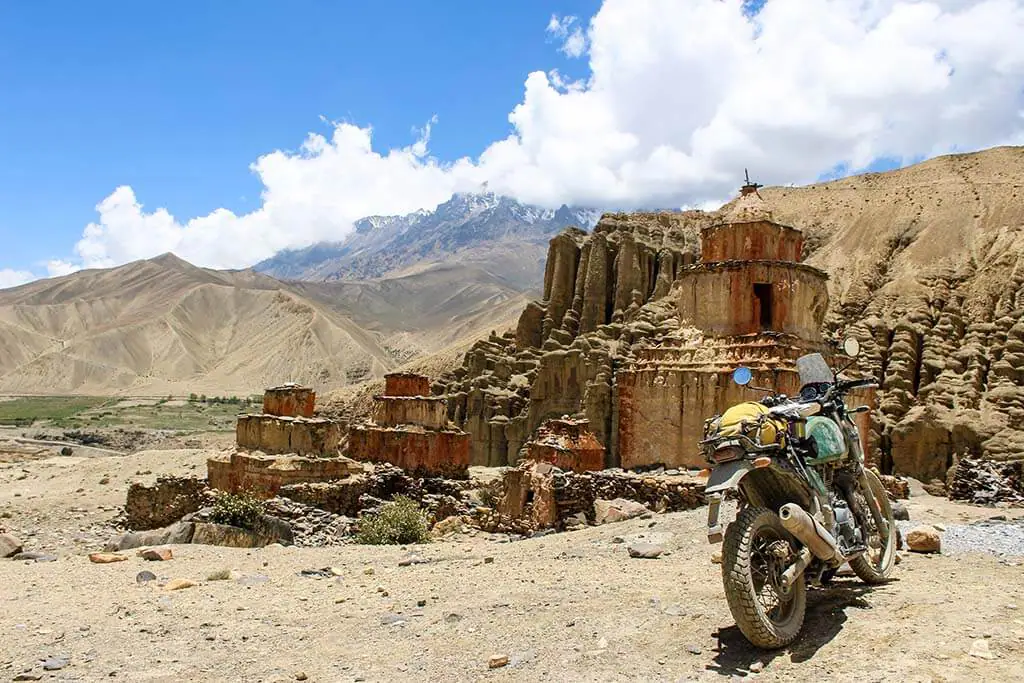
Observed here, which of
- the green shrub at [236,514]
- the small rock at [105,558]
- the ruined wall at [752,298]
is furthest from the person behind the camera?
the ruined wall at [752,298]

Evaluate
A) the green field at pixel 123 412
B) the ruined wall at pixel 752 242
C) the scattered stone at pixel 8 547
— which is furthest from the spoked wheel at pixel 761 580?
the green field at pixel 123 412

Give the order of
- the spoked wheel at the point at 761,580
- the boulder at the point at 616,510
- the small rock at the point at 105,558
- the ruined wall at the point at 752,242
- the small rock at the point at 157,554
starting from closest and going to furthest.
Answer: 1. the spoked wheel at the point at 761,580
2. the small rock at the point at 105,558
3. the small rock at the point at 157,554
4. the boulder at the point at 616,510
5. the ruined wall at the point at 752,242

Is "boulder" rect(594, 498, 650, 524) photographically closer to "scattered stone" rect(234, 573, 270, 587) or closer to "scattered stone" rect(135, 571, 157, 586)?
"scattered stone" rect(234, 573, 270, 587)

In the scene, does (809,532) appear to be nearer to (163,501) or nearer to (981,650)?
(981,650)

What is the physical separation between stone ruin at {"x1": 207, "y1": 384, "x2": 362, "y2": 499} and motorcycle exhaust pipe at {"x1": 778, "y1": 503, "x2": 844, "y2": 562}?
15555 millimetres

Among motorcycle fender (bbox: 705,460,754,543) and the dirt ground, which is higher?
motorcycle fender (bbox: 705,460,754,543)

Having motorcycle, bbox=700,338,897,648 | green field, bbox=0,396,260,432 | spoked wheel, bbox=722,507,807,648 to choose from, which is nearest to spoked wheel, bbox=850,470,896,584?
motorcycle, bbox=700,338,897,648

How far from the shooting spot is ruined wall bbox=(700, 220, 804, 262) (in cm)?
1944

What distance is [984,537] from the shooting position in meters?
8.81

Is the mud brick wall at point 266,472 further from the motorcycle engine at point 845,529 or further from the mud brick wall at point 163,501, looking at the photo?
the motorcycle engine at point 845,529

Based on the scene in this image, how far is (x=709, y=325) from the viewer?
19.3 meters

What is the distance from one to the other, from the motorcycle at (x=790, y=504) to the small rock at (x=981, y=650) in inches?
38.2

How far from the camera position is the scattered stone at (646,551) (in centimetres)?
899

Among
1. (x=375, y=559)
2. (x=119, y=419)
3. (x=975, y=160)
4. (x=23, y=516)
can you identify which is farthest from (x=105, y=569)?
(x=119, y=419)
